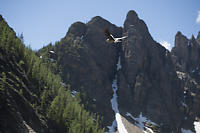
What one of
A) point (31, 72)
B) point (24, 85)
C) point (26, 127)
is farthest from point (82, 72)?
point (26, 127)

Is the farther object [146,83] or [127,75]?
[127,75]

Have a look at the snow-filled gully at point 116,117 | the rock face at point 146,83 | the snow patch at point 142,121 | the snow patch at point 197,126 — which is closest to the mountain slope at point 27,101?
the snow-filled gully at point 116,117

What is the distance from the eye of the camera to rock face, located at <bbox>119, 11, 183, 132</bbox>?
163 m

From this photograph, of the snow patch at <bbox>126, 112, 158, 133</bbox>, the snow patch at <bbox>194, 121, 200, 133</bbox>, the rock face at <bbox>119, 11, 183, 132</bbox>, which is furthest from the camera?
the snow patch at <bbox>194, 121, 200, 133</bbox>

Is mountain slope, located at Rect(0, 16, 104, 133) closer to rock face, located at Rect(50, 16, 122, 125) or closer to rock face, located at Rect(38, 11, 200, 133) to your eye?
rock face, located at Rect(50, 16, 122, 125)

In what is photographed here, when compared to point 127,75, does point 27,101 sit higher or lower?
lower

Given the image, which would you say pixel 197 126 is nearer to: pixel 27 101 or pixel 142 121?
pixel 142 121

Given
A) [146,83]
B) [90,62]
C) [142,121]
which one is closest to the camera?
[142,121]

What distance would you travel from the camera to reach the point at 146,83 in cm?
17525

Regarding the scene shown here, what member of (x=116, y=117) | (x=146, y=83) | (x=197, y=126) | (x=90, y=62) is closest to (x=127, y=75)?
(x=146, y=83)

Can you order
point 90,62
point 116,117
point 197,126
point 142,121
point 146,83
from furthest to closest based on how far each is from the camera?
point 197,126 → point 146,83 → point 90,62 → point 142,121 → point 116,117

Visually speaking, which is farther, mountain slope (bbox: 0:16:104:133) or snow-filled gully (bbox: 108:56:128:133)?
snow-filled gully (bbox: 108:56:128:133)

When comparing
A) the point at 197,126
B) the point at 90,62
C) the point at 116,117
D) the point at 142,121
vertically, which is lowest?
the point at 197,126

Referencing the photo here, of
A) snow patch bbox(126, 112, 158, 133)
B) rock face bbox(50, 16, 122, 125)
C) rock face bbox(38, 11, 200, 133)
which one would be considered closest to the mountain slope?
rock face bbox(50, 16, 122, 125)
